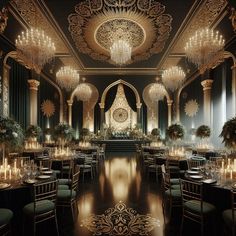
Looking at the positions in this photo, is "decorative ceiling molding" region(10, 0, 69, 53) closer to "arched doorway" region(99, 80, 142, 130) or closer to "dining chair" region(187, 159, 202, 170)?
"dining chair" region(187, 159, 202, 170)

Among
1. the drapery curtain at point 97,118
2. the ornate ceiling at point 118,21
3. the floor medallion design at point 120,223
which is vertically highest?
the ornate ceiling at point 118,21

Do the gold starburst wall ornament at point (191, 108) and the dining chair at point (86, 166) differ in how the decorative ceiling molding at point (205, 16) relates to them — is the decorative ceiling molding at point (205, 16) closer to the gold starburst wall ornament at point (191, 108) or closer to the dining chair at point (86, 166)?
the gold starburst wall ornament at point (191, 108)

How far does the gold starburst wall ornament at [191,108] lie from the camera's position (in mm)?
12802

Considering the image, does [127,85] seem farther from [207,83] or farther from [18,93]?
[18,93]

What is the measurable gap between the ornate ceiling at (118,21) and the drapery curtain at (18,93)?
1.91 metres

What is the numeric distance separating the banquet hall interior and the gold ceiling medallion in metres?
0.04

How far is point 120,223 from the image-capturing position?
4.24 m

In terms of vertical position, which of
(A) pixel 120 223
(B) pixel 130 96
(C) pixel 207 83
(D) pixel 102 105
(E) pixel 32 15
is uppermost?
(E) pixel 32 15

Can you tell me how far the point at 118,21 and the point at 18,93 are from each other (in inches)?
197

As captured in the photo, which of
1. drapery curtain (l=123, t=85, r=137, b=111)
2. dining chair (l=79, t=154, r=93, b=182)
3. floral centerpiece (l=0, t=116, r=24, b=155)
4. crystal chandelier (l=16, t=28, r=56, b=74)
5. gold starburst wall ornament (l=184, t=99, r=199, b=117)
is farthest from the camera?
drapery curtain (l=123, t=85, r=137, b=111)

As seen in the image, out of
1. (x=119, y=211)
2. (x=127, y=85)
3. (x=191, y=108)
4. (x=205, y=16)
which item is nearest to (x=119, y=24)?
(x=205, y=16)

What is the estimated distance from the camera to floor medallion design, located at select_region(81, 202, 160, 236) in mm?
3949

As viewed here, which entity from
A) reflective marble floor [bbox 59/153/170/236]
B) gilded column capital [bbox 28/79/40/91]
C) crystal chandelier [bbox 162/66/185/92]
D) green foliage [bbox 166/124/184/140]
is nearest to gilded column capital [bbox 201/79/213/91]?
crystal chandelier [bbox 162/66/185/92]

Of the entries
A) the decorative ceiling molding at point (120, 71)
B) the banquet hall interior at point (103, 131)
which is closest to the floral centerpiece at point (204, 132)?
the banquet hall interior at point (103, 131)
